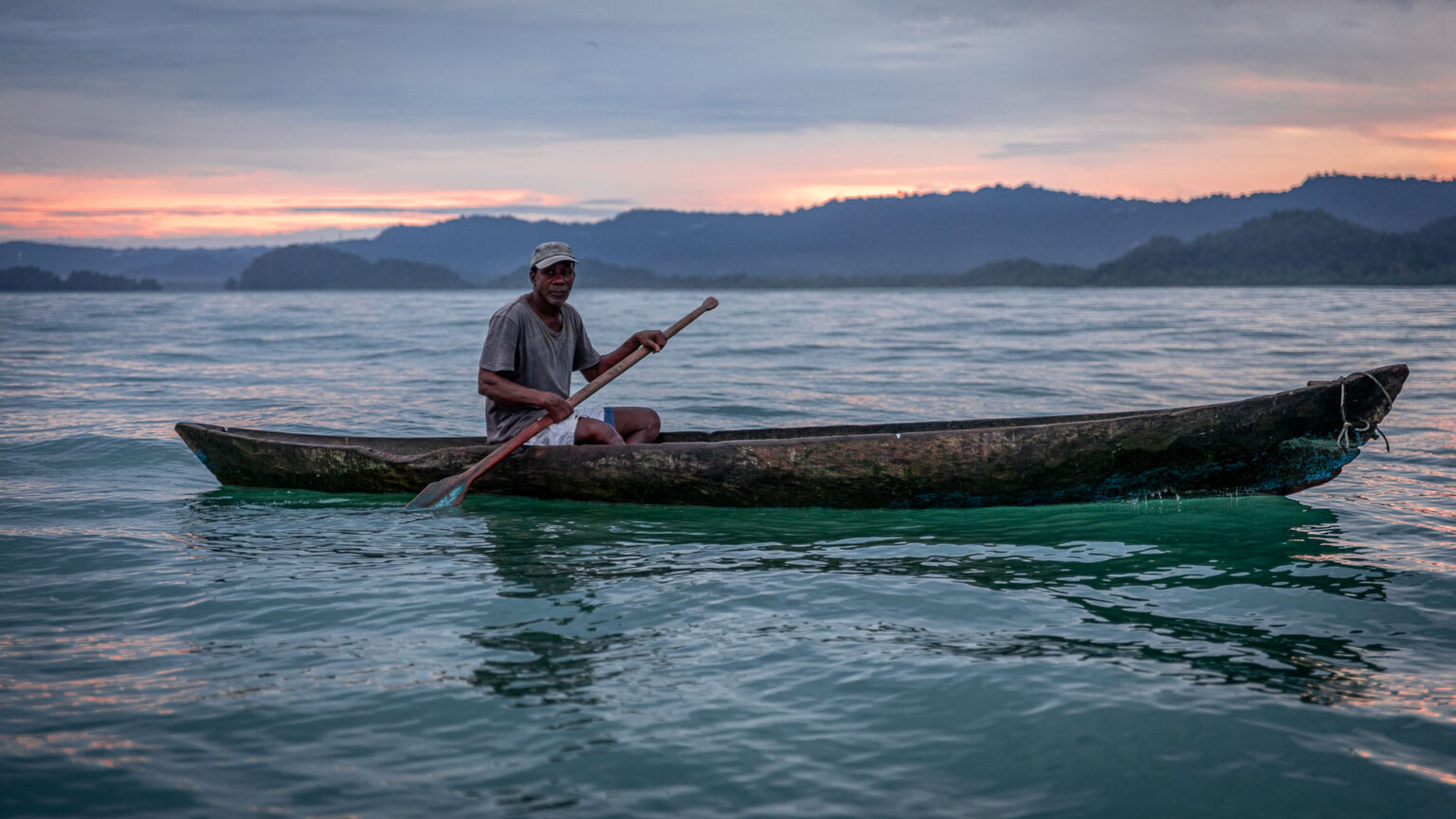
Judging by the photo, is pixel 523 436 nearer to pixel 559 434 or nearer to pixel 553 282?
pixel 559 434

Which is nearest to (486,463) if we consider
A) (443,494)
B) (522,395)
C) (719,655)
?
(443,494)

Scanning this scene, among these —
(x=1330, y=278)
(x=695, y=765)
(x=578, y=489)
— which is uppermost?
(x=1330, y=278)

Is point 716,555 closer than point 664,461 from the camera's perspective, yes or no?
Yes

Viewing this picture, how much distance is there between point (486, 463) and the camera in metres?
5.97

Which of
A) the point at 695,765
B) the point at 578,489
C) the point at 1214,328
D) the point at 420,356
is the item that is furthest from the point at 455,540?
the point at 1214,328

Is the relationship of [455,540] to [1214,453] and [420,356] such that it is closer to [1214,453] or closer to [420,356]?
[1214,453]

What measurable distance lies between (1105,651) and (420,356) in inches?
852

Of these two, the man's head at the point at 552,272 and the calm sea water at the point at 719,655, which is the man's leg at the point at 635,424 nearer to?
the calm sea water at the point at 719,655

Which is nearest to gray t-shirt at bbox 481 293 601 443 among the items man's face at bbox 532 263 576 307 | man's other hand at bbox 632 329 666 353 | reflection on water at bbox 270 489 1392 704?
man's face at bbox 532 263 576 307

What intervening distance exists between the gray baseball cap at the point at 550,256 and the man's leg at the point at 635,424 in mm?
1240

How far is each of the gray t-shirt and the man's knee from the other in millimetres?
216

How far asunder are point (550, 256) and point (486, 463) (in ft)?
4.17

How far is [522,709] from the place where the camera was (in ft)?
10.9

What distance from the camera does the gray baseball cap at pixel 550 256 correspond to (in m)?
5.72
